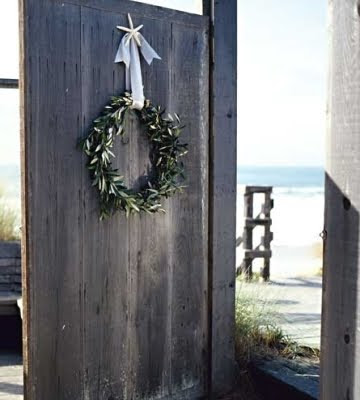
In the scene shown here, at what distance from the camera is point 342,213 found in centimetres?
112

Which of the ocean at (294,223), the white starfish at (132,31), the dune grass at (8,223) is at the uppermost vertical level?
the white starfish at (132,31)

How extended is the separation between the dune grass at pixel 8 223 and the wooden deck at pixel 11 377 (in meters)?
1.15

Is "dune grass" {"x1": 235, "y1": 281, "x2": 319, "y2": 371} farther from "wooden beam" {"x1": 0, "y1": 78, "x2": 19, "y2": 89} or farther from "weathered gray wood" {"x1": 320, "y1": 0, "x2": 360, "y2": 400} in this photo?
"weathered gray wood" {"x1": 320, "y1": 0, "x2": 360, "y2": 400}

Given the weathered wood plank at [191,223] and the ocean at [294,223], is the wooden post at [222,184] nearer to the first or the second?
the weathered wood plank at [191,223]

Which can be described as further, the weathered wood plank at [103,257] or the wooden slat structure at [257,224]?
the wooden slat structure at [257,224]

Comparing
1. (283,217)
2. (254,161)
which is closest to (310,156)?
(254,161)

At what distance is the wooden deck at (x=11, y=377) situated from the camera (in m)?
3.06

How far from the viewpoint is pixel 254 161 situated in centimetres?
5969

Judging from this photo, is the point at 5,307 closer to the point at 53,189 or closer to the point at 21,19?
the point at 53,189

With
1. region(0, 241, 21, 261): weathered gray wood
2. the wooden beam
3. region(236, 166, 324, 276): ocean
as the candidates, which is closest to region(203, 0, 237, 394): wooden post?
the wooden beam

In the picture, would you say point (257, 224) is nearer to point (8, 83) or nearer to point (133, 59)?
point (8, 83)

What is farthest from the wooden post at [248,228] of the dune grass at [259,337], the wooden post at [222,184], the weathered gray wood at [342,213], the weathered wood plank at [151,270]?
the weathered gray wood at [342,213]

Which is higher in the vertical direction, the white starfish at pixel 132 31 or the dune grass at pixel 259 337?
the white starfish at pixel 132 31

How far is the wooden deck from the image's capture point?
10.1ft
